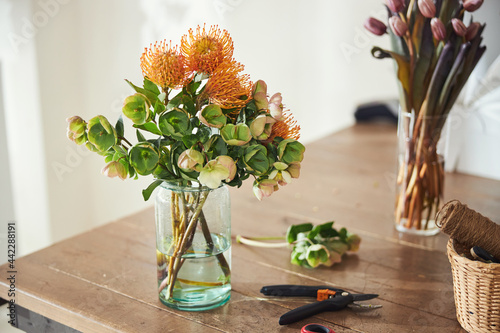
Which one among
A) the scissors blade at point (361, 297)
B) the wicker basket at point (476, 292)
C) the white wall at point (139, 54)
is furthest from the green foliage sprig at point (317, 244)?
the white wall at point (139, 54)

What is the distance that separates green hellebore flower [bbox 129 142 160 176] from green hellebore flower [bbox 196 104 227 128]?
0.28ft

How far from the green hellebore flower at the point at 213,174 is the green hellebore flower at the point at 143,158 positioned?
0.24ft

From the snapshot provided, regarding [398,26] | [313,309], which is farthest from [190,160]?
[398,26]

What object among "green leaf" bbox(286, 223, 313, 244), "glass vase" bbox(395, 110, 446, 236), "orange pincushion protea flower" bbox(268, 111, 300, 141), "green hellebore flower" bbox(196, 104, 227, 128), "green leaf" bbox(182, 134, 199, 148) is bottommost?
"green leaf" bbox(286, 223, 313, 244)

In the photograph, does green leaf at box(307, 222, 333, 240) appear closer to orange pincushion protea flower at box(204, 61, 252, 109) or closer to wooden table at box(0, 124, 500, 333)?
wooden table at box(0, 124, 500, 333)

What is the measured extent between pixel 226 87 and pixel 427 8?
1.55ft

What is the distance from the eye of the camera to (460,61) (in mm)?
1095

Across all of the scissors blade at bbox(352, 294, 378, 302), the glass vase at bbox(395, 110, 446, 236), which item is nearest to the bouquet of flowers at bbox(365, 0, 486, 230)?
the glass vase at bbox(395, 110, 446, 236)

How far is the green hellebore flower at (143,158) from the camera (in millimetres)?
790

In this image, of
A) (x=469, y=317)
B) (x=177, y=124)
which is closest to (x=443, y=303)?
(x=469, y=317)

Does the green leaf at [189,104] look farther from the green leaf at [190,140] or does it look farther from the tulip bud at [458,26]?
the tulip bud at [458,26]

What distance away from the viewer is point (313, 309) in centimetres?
90

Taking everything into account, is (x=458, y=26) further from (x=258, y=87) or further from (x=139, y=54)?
(x=139, y=54)

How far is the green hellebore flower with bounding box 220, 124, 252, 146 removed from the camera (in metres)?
0.79
